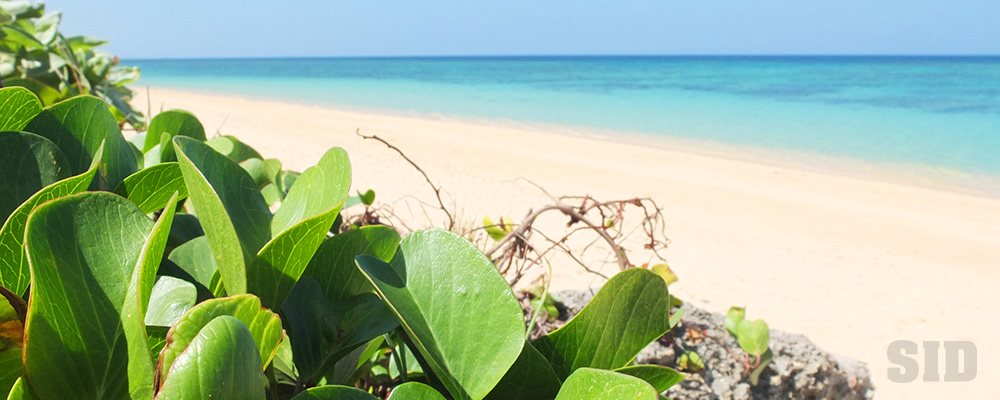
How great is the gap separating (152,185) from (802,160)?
408 inches

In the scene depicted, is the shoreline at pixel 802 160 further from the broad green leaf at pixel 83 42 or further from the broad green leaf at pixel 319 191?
the broad green leaf at pixel 319 191

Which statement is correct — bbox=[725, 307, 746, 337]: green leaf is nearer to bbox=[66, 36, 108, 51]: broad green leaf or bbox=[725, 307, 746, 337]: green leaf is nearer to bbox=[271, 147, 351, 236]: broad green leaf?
bbox=[271, 147, 351, 236]: broad green leaf

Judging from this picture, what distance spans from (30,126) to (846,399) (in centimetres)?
154

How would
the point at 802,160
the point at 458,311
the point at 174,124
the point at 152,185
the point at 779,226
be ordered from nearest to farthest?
the point at 458,311 < the point at 152,185 < the point at 174,124 < the point at 779,226 < the point at 802,160

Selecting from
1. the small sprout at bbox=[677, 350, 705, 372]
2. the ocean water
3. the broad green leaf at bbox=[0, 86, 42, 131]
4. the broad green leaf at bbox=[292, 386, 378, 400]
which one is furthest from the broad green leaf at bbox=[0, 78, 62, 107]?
the ocean water

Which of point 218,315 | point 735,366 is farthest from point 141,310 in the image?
point 735,366

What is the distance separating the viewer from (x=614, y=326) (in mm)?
375

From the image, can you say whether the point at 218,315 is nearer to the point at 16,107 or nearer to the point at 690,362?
the point at 16,107

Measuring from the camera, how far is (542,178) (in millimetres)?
7355

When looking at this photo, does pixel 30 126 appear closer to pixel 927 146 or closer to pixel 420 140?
pixel 420 140

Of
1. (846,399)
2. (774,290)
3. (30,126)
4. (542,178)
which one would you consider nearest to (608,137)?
(542,178)

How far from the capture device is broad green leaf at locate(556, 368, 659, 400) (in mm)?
274

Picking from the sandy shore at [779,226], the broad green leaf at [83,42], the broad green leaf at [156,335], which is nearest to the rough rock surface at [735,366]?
the sandy shore at [779,226]

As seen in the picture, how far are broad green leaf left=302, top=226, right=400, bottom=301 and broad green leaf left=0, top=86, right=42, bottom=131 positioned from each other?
251 millimetres
